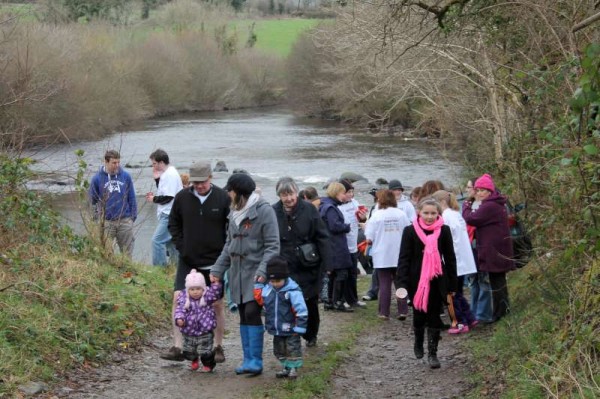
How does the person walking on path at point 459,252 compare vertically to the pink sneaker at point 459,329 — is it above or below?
above

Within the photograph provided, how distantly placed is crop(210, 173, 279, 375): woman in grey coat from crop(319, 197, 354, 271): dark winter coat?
3.23 m

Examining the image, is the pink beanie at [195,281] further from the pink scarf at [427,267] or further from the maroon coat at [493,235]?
the maroon coat at [493,235]

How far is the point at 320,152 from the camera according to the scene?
37.9 meters

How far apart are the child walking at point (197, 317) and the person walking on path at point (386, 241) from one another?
3378mm

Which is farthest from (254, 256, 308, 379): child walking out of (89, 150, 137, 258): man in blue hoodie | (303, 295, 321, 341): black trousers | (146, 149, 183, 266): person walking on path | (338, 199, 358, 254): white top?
(146, 149, 183, 266): person walking on path

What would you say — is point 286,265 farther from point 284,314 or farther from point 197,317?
point 197,317

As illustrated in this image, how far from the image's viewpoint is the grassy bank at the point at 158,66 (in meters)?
40.0

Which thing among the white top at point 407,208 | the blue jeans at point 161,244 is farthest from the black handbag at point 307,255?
the blue jeans at point 161,244

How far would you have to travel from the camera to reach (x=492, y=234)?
9602 millimetres

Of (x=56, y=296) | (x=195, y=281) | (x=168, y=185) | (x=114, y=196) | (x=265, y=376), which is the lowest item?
(x=265, y=376)

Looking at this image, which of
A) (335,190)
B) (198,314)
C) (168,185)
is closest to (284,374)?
(198,314)

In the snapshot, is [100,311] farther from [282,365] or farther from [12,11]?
[12,11]

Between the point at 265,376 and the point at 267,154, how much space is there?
99.5 feet

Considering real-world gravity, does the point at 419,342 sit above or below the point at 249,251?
below
